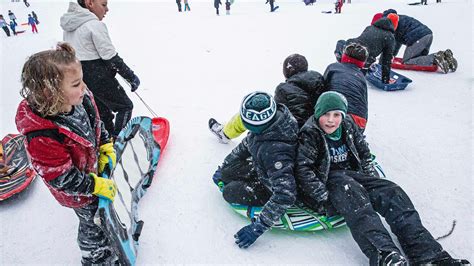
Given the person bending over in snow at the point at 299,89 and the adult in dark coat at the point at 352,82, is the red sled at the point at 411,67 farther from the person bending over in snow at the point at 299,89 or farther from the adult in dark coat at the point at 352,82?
the person bending over in snow at the point at 299,89

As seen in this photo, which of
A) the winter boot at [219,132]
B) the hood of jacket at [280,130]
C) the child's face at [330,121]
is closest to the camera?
the hood of jacket at [280,130]

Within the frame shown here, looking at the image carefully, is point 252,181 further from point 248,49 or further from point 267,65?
point 248,49

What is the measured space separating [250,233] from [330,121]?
40.9 inches

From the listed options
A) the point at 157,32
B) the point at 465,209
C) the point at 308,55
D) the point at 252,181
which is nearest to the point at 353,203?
the point at 252,181

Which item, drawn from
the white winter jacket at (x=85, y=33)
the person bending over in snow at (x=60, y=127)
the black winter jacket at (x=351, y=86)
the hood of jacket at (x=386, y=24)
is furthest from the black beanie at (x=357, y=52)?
the person bending over in snow at (x=60, y=127)

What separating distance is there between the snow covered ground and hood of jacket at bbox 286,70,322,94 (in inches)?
42.5

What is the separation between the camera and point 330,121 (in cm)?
241

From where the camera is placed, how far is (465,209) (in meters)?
2.67

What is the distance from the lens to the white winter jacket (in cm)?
298

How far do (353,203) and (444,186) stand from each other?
51.4 inches

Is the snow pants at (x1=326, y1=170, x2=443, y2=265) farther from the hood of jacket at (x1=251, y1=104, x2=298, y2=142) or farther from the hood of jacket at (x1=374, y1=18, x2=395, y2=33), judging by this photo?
the hood of jacket at (x1=374, y1=18, x2=395, y2=33)

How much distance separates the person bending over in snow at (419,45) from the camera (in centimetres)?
555

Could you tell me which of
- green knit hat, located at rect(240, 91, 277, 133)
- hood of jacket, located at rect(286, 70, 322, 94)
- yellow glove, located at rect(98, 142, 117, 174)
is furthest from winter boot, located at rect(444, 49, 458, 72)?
yellow glove, located at rect(98, 142, 117, 174)

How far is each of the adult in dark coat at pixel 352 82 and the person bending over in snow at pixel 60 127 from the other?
237cm
